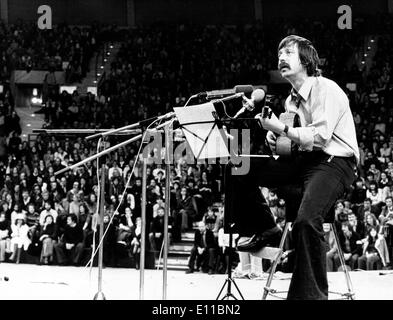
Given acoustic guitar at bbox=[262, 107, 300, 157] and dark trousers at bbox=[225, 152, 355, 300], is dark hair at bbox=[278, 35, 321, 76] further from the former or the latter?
dark trousers at bbox=[225, 152, 355, 300]

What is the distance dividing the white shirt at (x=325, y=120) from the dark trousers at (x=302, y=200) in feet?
0.25

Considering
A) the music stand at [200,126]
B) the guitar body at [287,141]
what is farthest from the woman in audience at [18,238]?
the guitar body at [287,141]

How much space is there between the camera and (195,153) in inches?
151

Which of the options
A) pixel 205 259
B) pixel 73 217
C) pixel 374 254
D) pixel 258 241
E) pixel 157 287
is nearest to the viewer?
pixel 258 241

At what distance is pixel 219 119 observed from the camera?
378 centimetres

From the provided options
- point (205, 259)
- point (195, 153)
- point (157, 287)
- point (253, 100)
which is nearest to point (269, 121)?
point (253, 100)

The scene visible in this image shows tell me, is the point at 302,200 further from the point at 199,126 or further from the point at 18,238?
the point at 18,238

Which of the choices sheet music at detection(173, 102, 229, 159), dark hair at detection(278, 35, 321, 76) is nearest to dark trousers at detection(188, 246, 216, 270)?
sheet music at detection(173, 102, 229, 159)

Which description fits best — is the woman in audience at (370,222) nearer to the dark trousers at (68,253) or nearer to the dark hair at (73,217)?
the dark trousers at (68,253)

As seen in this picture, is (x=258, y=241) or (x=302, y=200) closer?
(x=302, y=200)

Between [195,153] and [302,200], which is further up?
[195,153]

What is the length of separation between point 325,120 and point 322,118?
0.02 metres

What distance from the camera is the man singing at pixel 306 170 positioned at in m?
3.47
